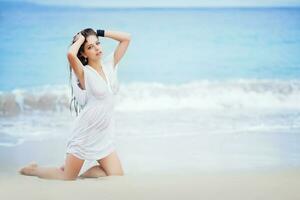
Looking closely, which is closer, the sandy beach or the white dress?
the sandy beach

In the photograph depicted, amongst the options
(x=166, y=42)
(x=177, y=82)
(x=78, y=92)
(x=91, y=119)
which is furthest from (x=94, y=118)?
(x=166, y=42)

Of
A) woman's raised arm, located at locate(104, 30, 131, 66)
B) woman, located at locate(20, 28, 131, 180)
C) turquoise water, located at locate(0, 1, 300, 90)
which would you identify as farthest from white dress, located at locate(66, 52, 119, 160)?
turquoise water, located at locate(0, 1, 300, 90)

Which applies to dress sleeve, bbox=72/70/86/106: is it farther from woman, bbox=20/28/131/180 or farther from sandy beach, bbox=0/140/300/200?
sandy beach, bbox=0/140/300/200

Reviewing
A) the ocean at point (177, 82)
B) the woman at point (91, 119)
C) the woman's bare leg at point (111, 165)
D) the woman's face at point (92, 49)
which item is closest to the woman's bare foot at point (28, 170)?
the woman at point (91, 119)

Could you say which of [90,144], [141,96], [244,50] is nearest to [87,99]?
[90,144]

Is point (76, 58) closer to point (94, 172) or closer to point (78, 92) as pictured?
point (78, 92)

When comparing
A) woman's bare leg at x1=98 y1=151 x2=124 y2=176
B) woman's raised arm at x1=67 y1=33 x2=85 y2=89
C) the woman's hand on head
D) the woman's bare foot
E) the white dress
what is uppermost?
the woman's hand on head

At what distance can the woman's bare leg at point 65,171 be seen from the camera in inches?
123

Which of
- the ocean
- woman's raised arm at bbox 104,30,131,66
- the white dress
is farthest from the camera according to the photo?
the ocean

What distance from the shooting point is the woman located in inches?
122

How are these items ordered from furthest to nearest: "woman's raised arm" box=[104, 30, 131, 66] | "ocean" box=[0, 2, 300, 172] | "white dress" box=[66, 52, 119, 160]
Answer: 1. "ocean" box=[0, 2, 300, 172]
2. "woman's raised arm" box=[104, 30, 131, 66]
3. "white dress" box=[66, 52, 119, 160]

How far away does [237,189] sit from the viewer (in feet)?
9.86

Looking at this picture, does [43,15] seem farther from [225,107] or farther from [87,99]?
[225,107]

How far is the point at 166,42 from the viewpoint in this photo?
11.7 feet
